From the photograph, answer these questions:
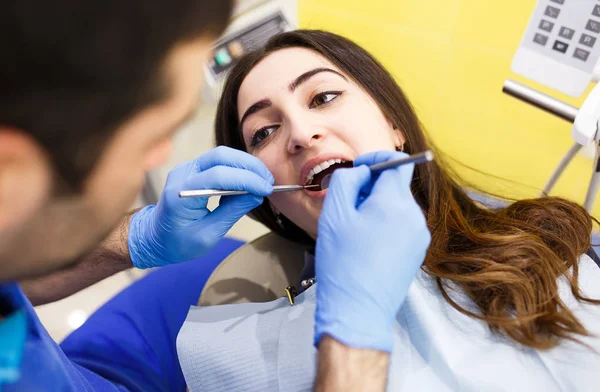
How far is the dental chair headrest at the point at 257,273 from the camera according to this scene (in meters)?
1.21

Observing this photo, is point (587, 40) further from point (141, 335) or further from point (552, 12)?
point (141, 335)

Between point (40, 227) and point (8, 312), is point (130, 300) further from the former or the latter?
point (40, 227)

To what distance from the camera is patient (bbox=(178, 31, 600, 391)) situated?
867 millimetres

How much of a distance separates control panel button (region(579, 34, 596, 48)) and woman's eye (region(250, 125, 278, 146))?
0.77 meters

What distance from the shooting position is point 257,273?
4.14 ft

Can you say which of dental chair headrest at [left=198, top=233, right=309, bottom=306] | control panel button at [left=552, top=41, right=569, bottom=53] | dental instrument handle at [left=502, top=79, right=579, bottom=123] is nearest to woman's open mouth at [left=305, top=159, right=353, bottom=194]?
dental chair headrest at [left=198, top=233, right=309, bottom=306]

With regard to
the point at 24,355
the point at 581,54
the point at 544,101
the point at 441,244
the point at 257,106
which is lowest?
the point at 24,355

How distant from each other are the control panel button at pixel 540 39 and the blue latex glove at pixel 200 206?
810mm

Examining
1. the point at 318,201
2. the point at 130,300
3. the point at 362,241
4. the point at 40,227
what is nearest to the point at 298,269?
the point at 318,201

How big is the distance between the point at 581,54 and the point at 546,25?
112 millimetres

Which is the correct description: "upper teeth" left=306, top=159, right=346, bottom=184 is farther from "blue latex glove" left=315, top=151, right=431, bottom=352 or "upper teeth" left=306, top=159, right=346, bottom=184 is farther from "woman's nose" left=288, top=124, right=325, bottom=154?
"blue latex glove" left=315, top=151, right=431, bottom=352

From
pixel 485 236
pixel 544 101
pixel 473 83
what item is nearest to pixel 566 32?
pixel 544 101

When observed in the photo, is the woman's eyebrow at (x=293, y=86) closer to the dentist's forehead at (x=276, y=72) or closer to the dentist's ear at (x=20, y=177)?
the dentist's forehead at (x=276, y=72)

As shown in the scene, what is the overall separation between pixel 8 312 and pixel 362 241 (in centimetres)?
50
